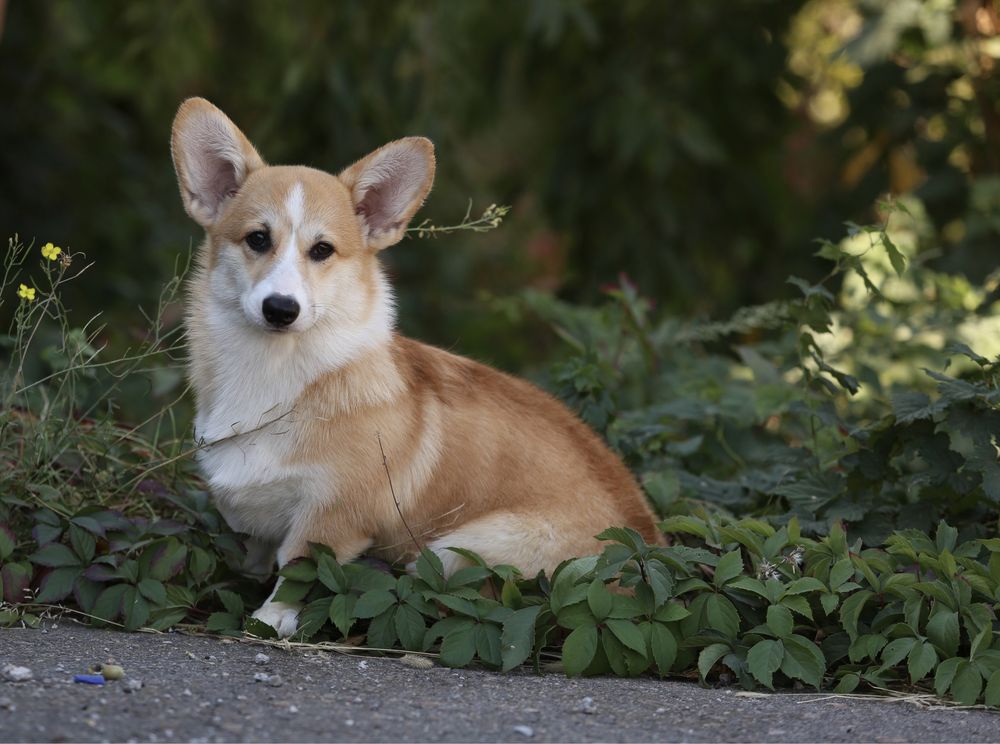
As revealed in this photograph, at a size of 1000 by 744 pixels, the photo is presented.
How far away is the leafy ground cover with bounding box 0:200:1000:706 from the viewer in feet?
12.0

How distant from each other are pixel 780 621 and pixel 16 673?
6.93ft

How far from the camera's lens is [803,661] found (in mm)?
3631

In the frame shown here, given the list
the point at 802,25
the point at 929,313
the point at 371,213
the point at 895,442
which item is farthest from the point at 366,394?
the point at 802,25

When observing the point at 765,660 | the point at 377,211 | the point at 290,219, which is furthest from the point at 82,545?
the point at 765,660

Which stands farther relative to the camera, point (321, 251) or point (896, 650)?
point (321, 251)

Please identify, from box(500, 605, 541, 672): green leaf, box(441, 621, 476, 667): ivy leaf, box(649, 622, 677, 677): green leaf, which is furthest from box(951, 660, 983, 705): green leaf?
box(441, 621, 476, 667): ivy leaf

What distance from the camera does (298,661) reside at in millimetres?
3617

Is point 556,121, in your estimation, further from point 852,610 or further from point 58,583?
point 58,583

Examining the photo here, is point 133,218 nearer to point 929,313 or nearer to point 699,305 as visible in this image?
point 699,305

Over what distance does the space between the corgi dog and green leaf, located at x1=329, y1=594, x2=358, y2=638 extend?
0.58ft

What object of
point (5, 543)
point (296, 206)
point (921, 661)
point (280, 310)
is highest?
point (296, 206)

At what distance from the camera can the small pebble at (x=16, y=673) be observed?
3.17 metres

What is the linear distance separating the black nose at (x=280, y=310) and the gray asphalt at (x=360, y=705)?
38.8 inches

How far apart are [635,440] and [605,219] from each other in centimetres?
341
